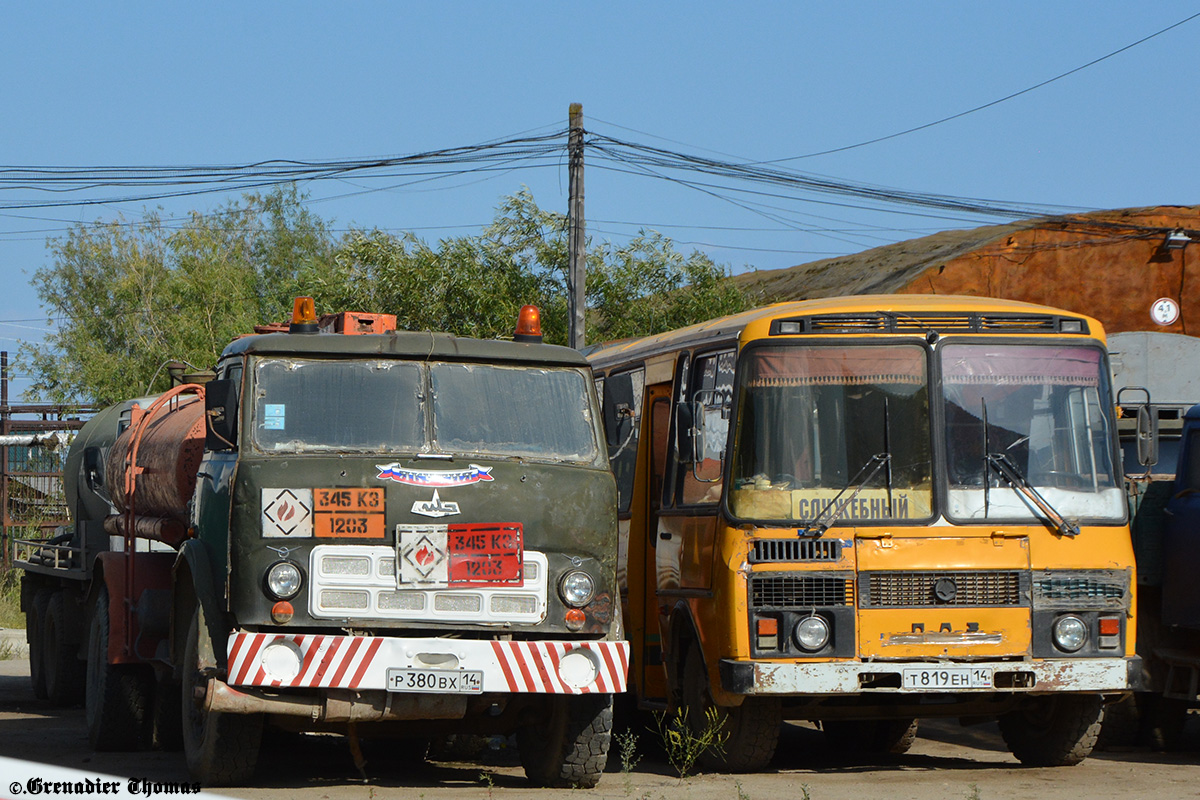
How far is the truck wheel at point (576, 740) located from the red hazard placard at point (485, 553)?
89cm

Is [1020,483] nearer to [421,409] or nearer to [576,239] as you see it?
[421,409]

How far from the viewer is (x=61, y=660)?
14.3 metres

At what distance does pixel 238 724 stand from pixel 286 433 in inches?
61.6

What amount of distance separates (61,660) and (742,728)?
7.57 metres

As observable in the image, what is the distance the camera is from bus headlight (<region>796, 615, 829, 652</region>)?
29.1 ft

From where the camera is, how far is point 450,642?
26.2 ft

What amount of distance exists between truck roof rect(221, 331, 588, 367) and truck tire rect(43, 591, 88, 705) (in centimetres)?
643

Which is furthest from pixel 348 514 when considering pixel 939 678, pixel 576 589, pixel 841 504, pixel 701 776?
pixel 939 678

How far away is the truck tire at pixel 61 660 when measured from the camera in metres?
14.3

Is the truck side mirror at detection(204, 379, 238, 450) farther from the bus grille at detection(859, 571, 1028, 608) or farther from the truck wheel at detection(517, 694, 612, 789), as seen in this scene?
the bus grille at detection(859, 571, 1028, 608)

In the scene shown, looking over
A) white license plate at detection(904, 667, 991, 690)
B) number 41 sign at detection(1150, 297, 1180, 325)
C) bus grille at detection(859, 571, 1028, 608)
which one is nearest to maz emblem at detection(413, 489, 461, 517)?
bus grille at detection(859, 571, 1028, 608)

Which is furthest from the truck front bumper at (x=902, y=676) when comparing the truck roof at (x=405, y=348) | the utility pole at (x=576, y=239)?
the utility pole at (x=576, y=239)

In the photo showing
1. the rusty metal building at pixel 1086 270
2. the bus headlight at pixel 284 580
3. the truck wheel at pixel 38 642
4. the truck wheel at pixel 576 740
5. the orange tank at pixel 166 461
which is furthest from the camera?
the rusty metal building at pixel 1086 270

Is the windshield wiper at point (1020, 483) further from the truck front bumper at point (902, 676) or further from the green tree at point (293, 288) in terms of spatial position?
A: the green tree at point (293, 288)
